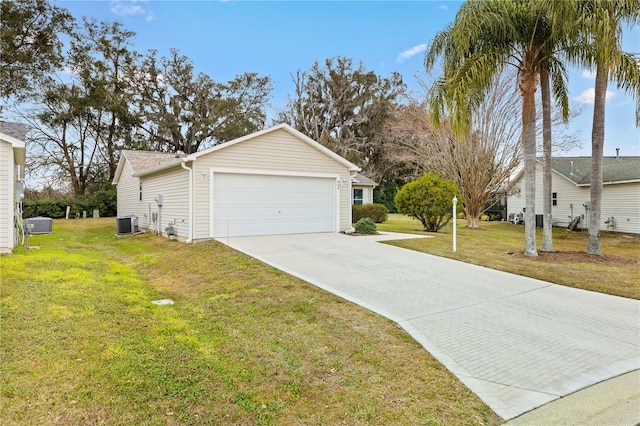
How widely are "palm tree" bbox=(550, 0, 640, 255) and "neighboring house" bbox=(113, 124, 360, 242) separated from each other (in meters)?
7.57

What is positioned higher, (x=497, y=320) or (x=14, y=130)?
(x=14, y=130)

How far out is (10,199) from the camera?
27.6 ft

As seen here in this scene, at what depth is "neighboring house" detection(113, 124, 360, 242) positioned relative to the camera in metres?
11.1

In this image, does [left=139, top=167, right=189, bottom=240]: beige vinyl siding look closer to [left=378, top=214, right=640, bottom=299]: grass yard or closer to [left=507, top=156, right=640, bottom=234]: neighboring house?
[left=378, top=214, right=640, bottom=299]: grass yard

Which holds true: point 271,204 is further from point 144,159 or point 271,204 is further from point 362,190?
point 362,190

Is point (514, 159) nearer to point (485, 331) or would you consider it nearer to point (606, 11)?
point (606, 11)

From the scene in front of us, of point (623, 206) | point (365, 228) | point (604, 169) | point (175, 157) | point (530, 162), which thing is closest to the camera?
point (530, 162)

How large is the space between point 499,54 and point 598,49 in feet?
6.85

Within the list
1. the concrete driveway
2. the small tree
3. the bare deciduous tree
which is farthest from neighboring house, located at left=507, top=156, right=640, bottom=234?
the concrete driveway

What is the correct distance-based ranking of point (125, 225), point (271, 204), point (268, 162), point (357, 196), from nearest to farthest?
point (268, 162) < point (271, 204) < point (125, 225) < point (357, 196)

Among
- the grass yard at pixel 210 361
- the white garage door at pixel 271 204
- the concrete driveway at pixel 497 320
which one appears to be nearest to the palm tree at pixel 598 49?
the concrete driveway at pixel 497 320

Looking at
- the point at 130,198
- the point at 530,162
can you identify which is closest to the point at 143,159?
the point at 130,198

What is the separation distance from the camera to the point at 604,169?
19250mm

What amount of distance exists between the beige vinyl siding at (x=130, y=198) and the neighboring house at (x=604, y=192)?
19.6 metres
